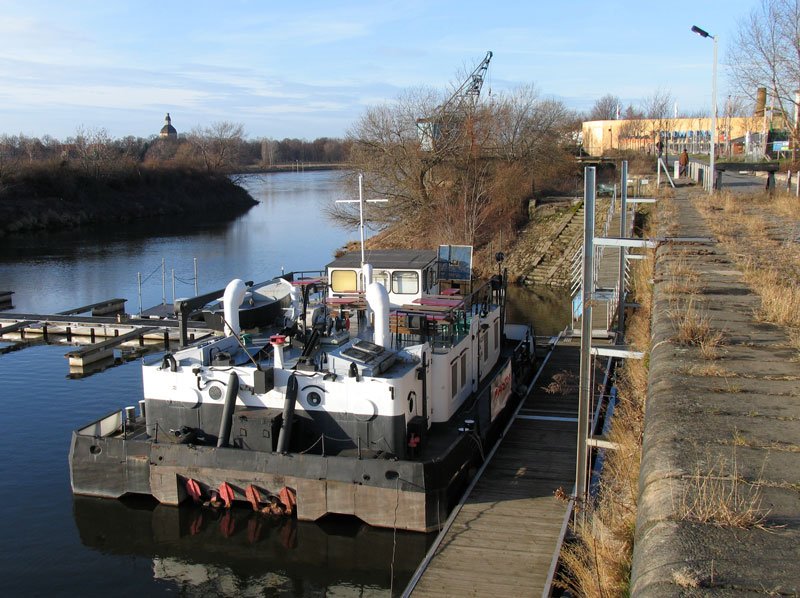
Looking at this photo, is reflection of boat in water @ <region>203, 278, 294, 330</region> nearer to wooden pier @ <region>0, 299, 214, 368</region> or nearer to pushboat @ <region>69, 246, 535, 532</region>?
pushboat @ <region>69, 246, 535, 532</region>

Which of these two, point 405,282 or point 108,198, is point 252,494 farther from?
point 108,198

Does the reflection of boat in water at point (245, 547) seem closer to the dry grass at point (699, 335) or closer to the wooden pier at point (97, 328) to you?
the dry grass at point (699, 335)

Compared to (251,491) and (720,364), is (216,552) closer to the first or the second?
(251,491)

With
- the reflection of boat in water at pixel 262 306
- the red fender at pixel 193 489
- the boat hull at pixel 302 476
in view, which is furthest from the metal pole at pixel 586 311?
the reflection of boat in water at pixel 262 306

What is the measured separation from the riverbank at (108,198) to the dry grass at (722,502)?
2925 inches

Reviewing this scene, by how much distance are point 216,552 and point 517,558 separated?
589cm

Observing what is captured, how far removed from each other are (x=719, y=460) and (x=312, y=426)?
10.5m

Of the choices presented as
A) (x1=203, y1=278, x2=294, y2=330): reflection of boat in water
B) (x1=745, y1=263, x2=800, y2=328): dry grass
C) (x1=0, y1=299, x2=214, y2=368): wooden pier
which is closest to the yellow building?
(x1=0, y1=299, x2=214, y2=368): wooden pier

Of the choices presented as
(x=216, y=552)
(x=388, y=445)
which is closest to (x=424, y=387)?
(x=388, y=445)

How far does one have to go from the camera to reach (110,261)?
5569cm

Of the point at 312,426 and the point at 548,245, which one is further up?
the point at 548,245

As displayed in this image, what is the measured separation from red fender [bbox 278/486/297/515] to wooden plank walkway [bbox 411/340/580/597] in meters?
3.23

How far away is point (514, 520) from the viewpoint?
14.5 meters

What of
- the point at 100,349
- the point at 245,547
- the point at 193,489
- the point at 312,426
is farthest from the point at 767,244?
the point at 100,349
